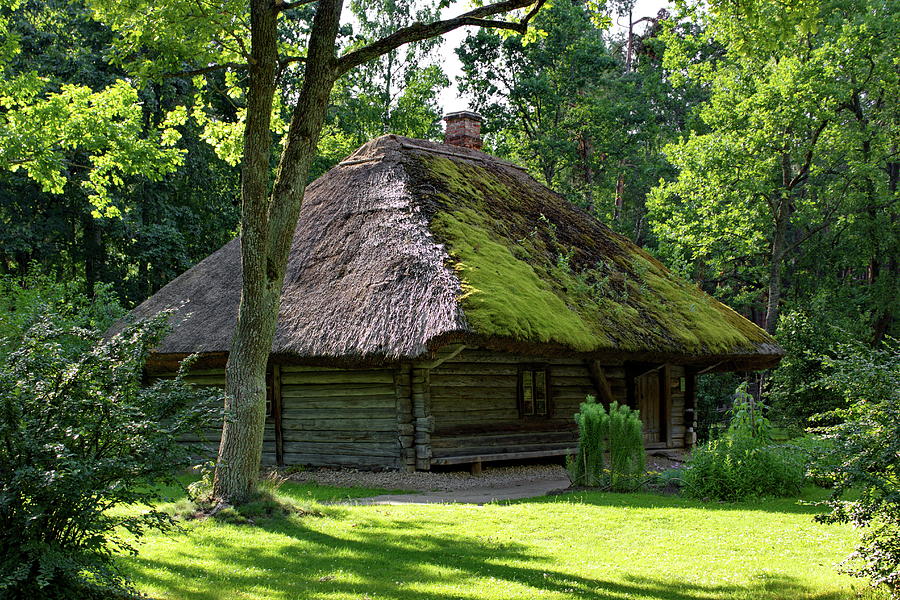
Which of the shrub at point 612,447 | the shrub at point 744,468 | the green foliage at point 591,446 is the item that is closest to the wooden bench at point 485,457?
the green foliage at point 591,446

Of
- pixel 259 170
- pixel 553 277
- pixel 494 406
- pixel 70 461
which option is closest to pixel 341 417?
pixel 494 406

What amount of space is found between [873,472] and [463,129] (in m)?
16.2

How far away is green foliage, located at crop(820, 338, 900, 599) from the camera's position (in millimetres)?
5492

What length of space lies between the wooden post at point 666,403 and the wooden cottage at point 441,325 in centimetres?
4

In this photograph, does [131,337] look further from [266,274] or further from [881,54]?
[881,54]

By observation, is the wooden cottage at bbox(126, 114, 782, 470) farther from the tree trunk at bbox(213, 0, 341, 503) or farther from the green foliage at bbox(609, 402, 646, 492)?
the tree trunk at bbox(213, 0, 341, 503)

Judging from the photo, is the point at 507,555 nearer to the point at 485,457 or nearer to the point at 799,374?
the point at 485,457

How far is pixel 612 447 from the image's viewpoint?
11383 mm

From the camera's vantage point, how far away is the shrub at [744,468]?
10633 mm

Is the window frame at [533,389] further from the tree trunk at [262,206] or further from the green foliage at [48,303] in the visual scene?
the green foliage at [48,303]

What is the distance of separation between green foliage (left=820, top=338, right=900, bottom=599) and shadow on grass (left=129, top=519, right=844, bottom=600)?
0.61 metres

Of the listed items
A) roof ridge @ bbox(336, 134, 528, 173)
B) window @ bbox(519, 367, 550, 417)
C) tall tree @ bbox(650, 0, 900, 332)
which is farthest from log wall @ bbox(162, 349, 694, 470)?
tall tree @ bbox(650, 0, 900, 332)

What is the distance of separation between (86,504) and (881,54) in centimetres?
2513

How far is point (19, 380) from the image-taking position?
5.00 m
